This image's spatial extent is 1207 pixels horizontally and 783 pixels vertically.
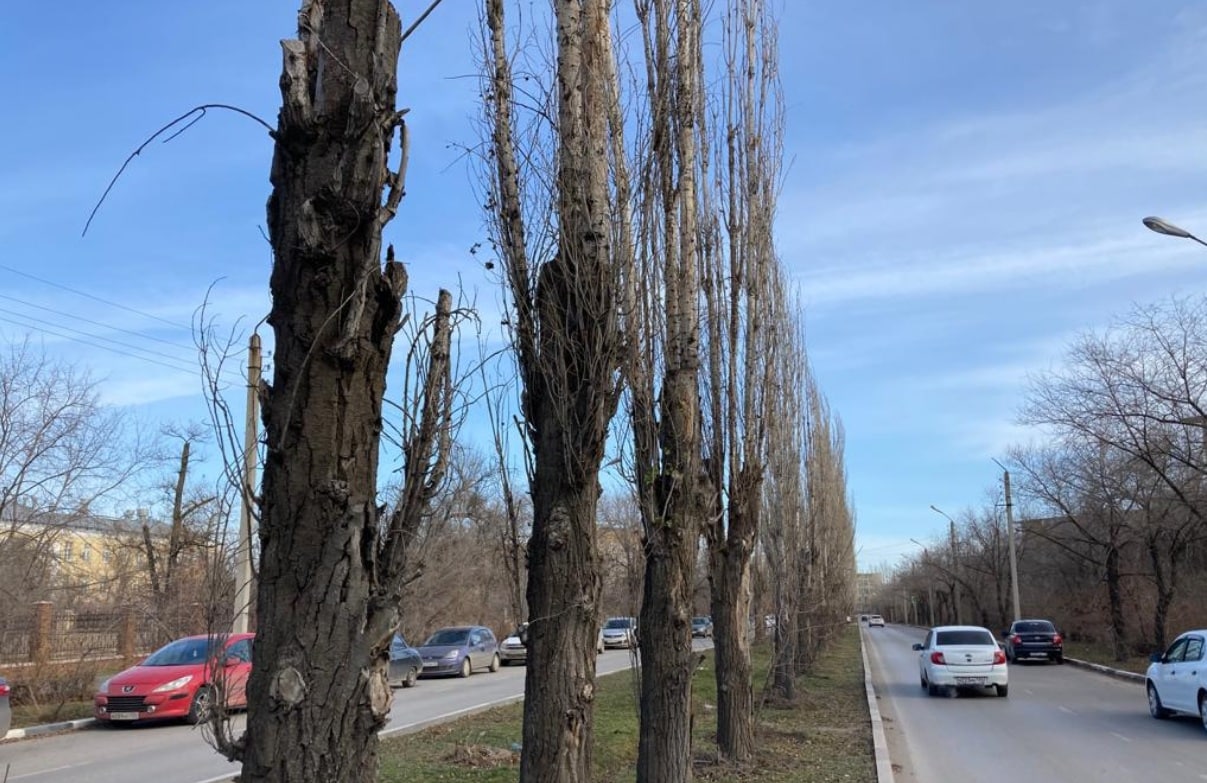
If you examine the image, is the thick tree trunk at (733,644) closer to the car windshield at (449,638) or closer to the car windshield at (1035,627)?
the car windshield at (449,638)

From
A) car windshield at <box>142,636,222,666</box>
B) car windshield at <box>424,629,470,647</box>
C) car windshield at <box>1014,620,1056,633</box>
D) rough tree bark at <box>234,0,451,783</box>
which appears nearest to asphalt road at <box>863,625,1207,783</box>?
car windshield at <box>1014,620,1056,633</box>

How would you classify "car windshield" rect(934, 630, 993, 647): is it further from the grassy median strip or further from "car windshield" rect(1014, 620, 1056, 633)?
"car windshield" rect(1014, 620, 1056, 633)

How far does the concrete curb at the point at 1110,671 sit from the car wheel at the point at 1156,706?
9204 mm

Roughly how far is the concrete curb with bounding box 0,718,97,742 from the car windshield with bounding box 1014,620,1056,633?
29202mm

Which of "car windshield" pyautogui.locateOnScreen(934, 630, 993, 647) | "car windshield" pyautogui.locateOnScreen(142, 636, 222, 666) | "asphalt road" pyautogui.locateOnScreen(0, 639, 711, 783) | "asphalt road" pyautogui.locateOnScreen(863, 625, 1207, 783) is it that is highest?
"car windshield" pyautogui.locateOnScreen(142, 636, 222, 666)

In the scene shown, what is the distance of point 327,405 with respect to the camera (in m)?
3.14

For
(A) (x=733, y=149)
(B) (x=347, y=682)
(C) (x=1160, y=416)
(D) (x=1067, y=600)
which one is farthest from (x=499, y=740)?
(D) (x=1067, y=600)

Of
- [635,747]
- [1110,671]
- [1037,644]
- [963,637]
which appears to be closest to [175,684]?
[635,747]

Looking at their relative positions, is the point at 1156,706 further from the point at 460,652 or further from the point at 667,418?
the point at 460,652

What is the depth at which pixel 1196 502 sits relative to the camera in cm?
2789

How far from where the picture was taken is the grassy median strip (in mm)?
10344

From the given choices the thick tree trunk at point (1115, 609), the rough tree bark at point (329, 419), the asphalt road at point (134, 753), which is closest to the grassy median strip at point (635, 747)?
the asphalt road at point (134, 753)

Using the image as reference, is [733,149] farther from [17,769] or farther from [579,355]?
[17,769]

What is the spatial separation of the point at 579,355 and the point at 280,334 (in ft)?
9.60
